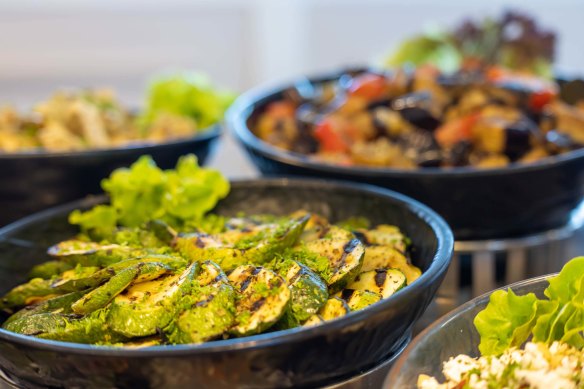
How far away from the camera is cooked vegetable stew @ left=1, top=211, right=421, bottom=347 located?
30.9 inches

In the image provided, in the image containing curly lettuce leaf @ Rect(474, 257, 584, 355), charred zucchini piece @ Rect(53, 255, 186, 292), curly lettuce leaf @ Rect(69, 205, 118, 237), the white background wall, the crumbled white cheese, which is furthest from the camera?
the white background wall

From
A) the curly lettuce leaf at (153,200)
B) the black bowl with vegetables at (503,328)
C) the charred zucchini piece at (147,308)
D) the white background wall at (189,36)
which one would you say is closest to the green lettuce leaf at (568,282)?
the black bowl with vegetables at (503,328)

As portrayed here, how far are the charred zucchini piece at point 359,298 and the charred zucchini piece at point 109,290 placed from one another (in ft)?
0.72

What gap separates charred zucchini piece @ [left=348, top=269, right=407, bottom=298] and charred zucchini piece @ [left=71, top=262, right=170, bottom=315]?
0.24m

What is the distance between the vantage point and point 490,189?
46.9 inches

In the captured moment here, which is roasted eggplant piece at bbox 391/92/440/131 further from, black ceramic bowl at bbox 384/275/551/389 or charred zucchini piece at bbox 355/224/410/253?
black ceramic bowl at bbox 384/275/551/389

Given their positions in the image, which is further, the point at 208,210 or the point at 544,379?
the point at 208,210

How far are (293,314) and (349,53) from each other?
317cm

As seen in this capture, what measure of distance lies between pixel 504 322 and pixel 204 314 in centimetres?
29

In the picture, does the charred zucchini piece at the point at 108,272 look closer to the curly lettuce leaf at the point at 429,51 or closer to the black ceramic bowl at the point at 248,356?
the black ceramic bowl at the point at 248,356

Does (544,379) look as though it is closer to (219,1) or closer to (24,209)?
(24,209)

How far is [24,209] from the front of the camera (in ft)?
4.57

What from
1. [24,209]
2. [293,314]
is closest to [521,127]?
[293,314]

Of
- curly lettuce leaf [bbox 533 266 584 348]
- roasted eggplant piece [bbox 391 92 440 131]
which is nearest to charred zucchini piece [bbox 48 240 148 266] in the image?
curly lettuce leaf [bbox 533 266 584 348]
